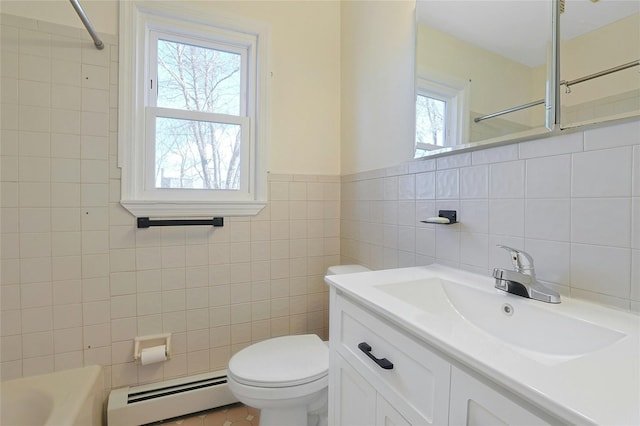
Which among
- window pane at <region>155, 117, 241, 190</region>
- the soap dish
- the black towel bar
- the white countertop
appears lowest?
the white countertop

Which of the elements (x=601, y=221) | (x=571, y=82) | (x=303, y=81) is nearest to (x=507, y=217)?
(x=601, y=221)

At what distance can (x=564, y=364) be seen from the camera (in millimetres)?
463

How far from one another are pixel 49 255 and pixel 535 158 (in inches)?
80.9

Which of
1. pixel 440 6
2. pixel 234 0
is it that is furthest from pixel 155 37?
pixel 440 6

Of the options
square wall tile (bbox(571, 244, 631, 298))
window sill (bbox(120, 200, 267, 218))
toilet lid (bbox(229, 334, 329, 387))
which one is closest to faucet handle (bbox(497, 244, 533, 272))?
square wall tile (bbox(571, 244, 631, 298))

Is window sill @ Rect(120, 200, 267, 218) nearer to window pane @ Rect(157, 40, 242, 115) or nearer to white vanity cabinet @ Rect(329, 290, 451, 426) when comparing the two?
window pane @ Rect(157, 40, 242, 115)

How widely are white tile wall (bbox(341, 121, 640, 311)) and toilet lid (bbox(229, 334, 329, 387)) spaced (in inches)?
26.1

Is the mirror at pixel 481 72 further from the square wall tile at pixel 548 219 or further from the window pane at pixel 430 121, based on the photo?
the square wall tile at pixel 548 219

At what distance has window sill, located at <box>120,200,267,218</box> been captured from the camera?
60.9 inches

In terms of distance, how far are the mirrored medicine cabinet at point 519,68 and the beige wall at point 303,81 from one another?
76 centimetres

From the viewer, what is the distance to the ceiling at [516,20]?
0.77 m

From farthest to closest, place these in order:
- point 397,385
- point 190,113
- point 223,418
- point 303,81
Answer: point 303,81
point 190,113
point 223,418
point 397,385

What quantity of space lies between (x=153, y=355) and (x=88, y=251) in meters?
0.62

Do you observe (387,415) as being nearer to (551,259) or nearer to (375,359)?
(375,359)
